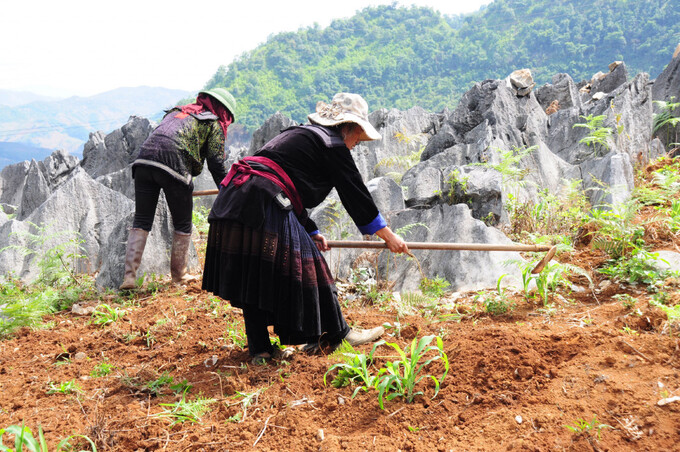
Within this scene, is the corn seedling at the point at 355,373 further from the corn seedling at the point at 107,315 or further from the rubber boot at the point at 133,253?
the rubber boot at the point at 133,253

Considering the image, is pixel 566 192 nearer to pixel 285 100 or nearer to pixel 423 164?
pixel 423 164

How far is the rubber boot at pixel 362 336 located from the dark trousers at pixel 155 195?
2.11 m

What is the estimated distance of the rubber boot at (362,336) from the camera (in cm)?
294

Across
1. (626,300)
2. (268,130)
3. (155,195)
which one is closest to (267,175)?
(155,195)

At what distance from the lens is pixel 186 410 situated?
229 cm

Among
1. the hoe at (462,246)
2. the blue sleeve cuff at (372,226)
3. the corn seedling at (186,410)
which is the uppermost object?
the blue sleeve cuff at (372,226)

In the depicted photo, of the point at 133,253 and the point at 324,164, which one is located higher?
the point at 324,164

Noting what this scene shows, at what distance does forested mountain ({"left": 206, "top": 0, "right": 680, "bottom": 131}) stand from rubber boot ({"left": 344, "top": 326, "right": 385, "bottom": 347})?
33.0 meters

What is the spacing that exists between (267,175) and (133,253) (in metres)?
2.22

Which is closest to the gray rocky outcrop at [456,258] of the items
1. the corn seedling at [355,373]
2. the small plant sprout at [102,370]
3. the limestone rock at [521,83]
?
the corn seedling at [355,373]

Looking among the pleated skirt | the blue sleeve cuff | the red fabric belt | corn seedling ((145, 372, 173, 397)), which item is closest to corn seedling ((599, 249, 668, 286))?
the blue sleeve cuff

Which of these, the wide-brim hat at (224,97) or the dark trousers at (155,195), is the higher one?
the wide-brim hat at (224,97)

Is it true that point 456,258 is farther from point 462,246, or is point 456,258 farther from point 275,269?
point 275,269

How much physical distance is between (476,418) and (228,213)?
158cm
